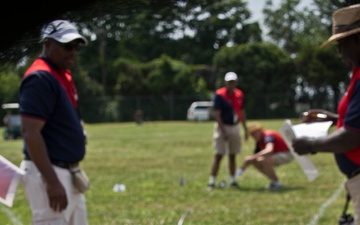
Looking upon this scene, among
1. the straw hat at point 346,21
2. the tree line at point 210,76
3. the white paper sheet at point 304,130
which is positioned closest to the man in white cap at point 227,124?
the white paper sheet at point 304,130

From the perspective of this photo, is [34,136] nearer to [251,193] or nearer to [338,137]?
[338,137]

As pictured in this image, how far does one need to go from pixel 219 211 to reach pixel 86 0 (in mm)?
6877

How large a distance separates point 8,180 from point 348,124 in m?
1.68

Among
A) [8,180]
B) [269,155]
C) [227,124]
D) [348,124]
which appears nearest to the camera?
[8,180]

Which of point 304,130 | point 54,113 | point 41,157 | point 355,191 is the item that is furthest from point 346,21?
point 41,157

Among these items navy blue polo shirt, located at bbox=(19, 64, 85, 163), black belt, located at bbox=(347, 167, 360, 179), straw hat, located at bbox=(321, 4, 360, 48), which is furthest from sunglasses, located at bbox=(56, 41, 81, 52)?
black belt, located at bbox=(347, 167, 360, 179)

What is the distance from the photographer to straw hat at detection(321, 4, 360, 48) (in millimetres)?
3764

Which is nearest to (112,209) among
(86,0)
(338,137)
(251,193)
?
(251,193)

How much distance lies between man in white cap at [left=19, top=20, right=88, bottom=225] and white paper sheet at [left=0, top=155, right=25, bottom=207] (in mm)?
394

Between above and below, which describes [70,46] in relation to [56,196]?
above

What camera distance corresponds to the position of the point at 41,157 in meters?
3.97

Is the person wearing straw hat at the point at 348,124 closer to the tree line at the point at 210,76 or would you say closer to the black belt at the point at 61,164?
the black belt at the point at 61,164

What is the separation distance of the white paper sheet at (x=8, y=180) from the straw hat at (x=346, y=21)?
69.5 inches

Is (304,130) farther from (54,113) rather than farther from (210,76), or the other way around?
(210,76)
